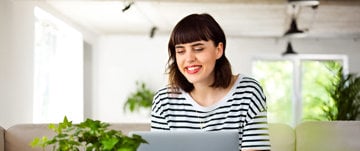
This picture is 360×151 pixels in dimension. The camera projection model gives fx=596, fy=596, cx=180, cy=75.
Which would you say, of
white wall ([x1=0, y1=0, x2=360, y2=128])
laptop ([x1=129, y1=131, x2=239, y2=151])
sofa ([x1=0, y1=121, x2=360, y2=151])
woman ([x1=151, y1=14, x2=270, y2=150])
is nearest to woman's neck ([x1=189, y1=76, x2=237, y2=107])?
woman ([x1=151, y1=14, x2=270, y2=150])

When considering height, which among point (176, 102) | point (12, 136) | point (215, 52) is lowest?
point (12, 136)

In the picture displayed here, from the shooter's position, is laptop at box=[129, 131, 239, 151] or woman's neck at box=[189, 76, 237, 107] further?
woman's neck at box=[189, 76, 237, 107]

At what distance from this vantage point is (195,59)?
2.11 m

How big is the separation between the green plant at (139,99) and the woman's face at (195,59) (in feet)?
33.9

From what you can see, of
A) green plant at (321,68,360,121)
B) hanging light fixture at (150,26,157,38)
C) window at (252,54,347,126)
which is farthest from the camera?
window at (252,54,347,126)

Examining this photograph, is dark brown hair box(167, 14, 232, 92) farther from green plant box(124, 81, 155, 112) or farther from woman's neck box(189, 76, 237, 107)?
green plant box(124, 81, 155, 112)

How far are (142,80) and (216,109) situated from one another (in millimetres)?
10674

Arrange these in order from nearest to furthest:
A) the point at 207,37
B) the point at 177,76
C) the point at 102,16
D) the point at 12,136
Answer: the point at 207,37 → the point at 177,76 → the point at 12,136 → the point at 102,16

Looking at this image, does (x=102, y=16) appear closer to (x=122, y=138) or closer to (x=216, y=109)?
(x=216, y=109)

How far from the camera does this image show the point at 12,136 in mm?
2994

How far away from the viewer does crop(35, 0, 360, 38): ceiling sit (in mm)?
8609

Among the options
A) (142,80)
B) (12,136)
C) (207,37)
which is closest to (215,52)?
(207,37)

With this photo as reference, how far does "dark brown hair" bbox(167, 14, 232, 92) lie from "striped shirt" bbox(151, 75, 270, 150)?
4 centimetres

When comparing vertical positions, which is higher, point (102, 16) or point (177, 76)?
point (102, 16)
